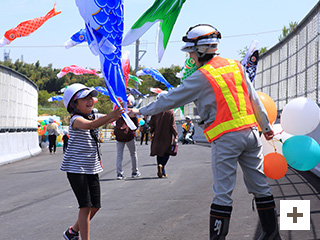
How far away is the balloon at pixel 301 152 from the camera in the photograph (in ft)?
19.1

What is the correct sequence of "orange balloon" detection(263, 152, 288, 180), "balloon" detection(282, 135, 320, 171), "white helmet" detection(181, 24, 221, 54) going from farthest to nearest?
"balloon" detection(282, 135, 320, 171)
"orange balloon" detection(263, 152, 288, 180)
"white helmet" detection(181, 24, 221, 54)

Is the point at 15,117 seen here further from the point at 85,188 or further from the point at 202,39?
the point at 202,39

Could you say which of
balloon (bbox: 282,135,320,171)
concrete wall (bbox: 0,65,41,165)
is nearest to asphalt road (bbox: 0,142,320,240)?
balloon (bbox: 282,135,320,171)

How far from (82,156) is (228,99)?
153cm

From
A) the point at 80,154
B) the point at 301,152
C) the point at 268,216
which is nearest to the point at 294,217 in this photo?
the point at 301,152

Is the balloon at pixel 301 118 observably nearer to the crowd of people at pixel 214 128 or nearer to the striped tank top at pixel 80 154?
the crowd of people at pixel 214 128

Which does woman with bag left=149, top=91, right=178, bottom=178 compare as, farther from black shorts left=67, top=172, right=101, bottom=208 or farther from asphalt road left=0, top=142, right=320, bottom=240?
black shorts left=67, top=172, right=101, bottom=208

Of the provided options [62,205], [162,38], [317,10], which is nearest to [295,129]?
[162,38]

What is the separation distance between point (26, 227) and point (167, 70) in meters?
65.8

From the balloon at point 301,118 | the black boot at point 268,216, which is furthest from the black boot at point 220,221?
the balloon at point 301,118

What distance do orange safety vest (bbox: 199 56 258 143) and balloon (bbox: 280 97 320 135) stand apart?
1.27 m

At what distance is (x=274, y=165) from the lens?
5719 millimetres

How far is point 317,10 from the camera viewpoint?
11406 mm

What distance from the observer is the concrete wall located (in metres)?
18.6
